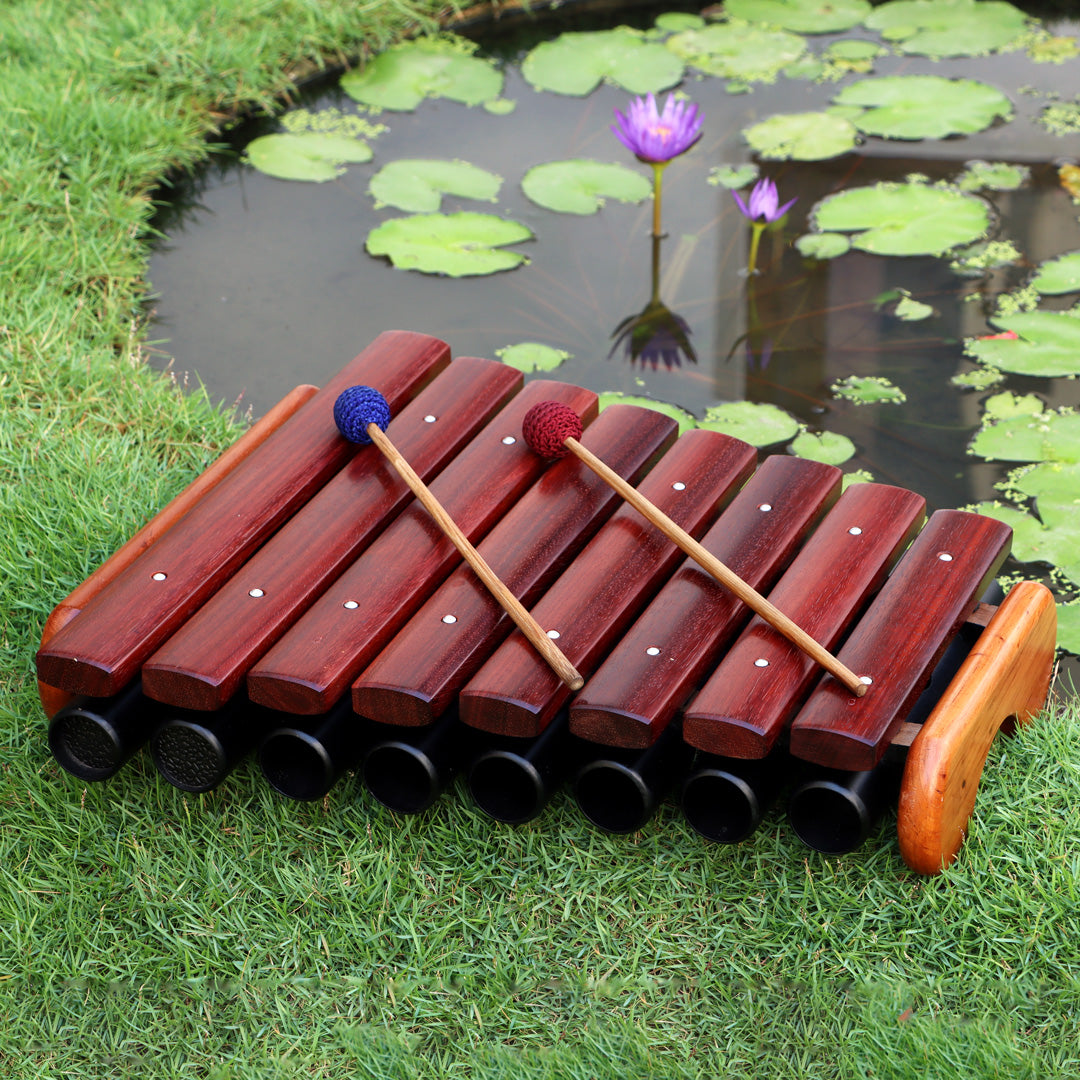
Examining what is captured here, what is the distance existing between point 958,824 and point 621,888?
1.84 ft

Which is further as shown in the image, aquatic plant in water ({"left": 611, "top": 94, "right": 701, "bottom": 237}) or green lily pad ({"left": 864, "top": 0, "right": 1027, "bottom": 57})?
green lily pad ({"left": 864, "top": 0, "right": 1027, "bottom": 57})

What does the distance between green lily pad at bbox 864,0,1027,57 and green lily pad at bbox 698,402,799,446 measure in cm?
202

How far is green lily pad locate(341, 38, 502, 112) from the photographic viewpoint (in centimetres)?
433

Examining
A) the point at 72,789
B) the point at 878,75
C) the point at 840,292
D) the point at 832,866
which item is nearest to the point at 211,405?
the point at 72,789

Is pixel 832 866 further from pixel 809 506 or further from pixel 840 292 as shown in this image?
pixel 840 292

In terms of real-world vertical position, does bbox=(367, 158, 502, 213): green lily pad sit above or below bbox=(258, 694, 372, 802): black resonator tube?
above

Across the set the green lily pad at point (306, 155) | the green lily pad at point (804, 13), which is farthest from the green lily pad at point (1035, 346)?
the green lily pad at point (306, 155)

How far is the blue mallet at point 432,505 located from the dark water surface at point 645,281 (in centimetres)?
92

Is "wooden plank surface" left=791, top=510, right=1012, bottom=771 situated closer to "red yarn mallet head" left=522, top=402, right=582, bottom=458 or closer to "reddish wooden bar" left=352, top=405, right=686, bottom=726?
"reddish wooden bar" left=352, top=405, right=686, bottom=726

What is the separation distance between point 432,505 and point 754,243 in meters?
1.63

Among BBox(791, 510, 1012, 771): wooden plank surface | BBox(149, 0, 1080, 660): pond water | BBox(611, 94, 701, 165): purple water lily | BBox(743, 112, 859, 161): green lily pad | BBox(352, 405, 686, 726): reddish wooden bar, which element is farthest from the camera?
BBox(743, 112, 859, 161): green lily pad

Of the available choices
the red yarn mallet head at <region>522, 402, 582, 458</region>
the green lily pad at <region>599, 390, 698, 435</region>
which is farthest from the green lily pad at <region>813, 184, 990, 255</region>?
the red yarn mallet head at <region>522, 402, 582, 458</region>

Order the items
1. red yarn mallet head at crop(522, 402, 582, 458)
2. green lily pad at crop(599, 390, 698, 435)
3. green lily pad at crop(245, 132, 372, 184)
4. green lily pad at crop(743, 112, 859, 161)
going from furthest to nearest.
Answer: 1. green lily pad at crop(245, 132, 372, 184)
2. green lily pad at crop(743, 112, 859, 161)
3. green lily pad at crop(599, 390, 698, 435)
4. red yarn mallet head at crop(522, 402, 582, 458)

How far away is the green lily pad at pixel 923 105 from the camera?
3.99 meters
